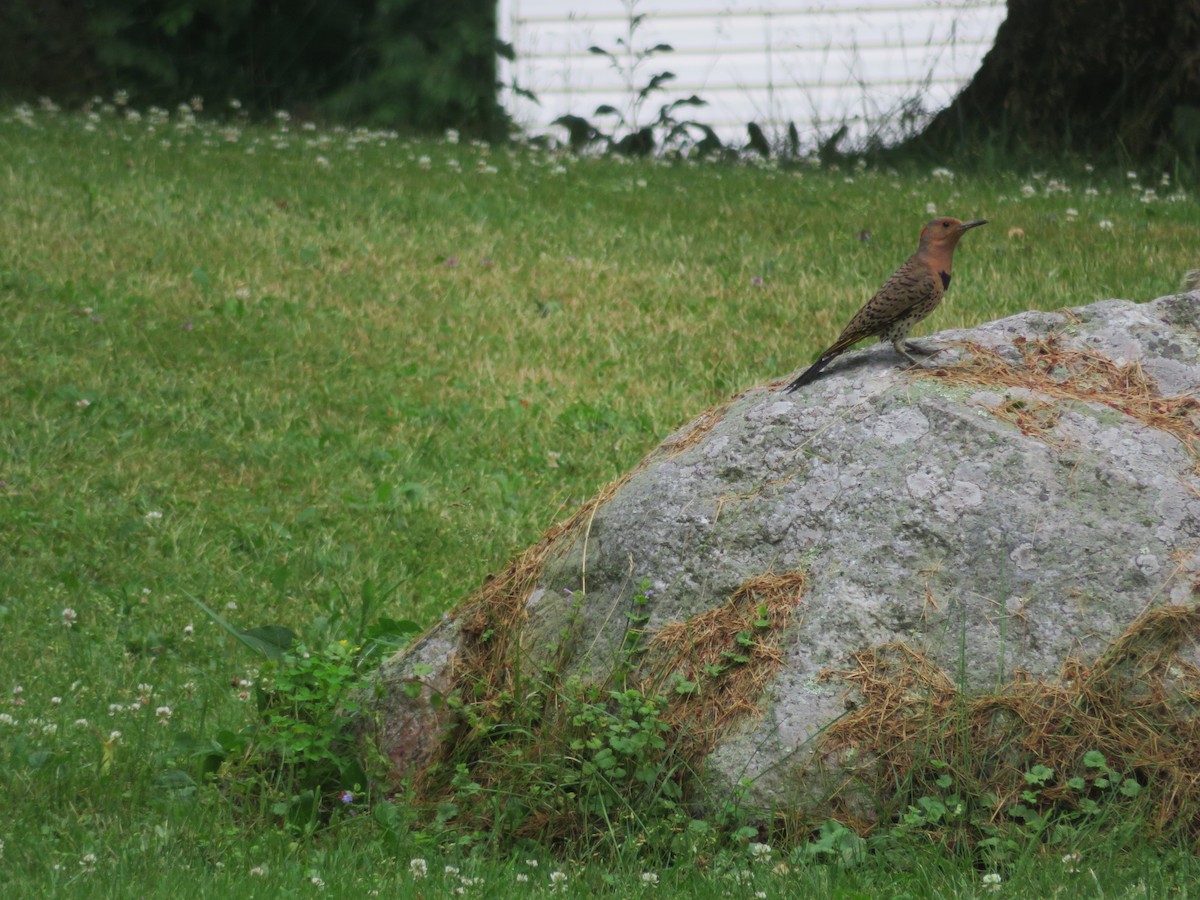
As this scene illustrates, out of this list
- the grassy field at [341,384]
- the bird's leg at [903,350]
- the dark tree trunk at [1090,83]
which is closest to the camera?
the grassy field at [341,384]

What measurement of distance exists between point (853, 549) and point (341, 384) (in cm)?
477

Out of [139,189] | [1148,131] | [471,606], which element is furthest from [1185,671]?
[1148,131]

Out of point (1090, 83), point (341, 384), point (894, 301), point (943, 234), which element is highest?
point (1090, 83)

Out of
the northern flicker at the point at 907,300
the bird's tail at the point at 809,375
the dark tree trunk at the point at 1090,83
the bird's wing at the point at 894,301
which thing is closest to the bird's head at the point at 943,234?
the northern flicker at the point at 907,300

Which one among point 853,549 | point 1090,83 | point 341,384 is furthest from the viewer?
point 1090,83

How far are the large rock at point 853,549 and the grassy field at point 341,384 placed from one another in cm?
44

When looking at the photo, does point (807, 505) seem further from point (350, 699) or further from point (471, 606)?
point (350, 699)

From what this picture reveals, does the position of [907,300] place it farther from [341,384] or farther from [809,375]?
[341,384]

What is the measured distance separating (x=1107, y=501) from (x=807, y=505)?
819 mm

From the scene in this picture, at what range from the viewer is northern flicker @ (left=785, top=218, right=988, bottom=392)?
4328mm

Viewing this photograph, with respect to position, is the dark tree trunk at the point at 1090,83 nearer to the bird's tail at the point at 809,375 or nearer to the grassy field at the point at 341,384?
the grassy field at the point at 341,384

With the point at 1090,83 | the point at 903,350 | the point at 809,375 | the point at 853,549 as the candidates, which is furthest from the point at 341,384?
the point at 1090,83

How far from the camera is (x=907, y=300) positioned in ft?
14.2

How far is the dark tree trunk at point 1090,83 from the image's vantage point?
12.5 metres
